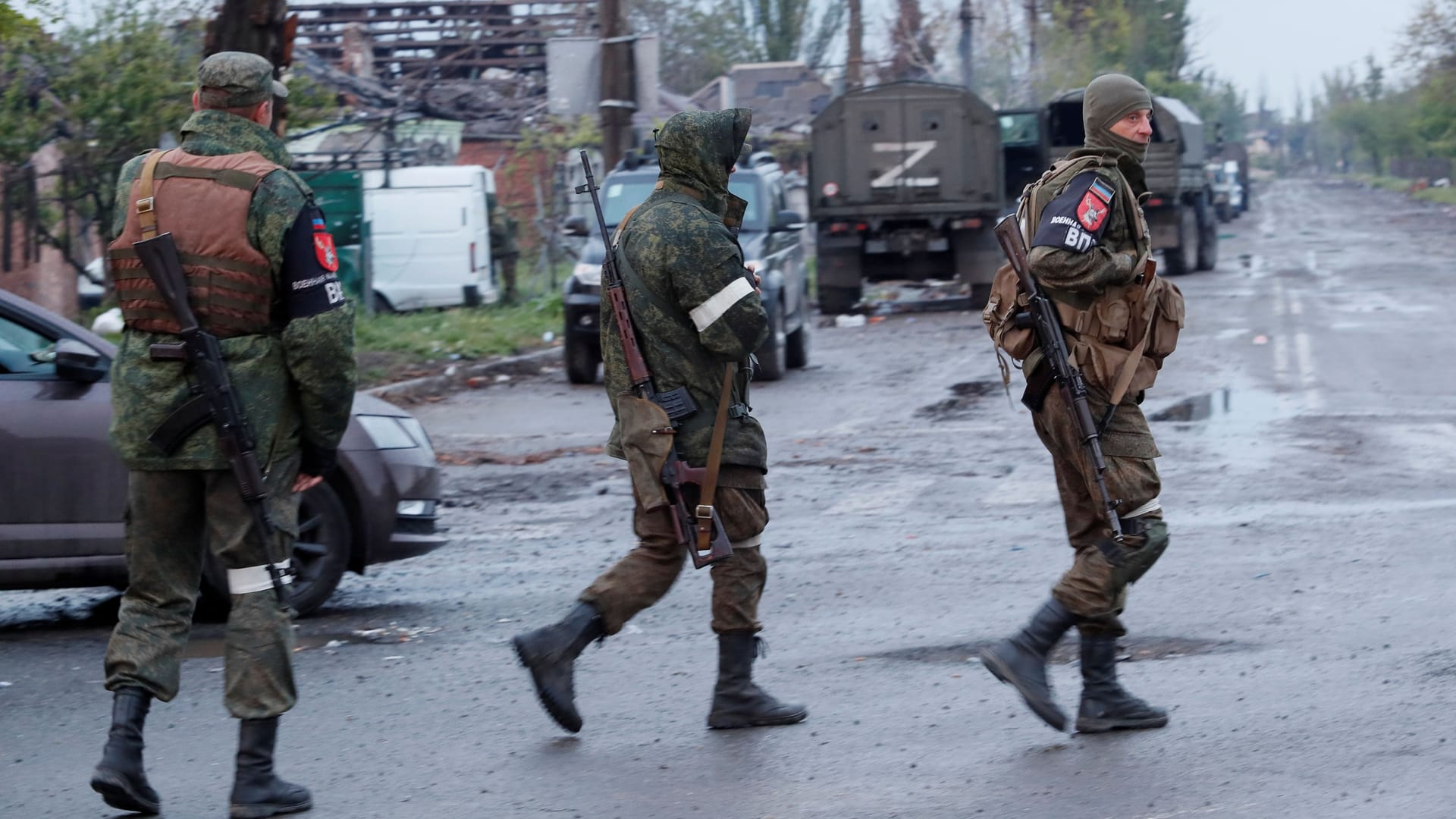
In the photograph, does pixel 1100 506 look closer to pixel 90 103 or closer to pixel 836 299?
pixel 90 103

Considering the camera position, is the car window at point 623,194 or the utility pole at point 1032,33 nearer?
the car window at point 623,194

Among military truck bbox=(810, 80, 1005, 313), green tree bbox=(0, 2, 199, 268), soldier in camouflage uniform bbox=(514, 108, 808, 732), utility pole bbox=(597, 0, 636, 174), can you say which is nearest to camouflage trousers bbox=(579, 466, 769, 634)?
soldier in camouflage uniform bbox=(514, 108, 808, 732)

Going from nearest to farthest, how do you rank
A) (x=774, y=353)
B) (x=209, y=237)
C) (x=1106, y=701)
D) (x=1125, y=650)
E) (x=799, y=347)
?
(x=209, y=237)
(x=1106, y=701)
(x=1125, y=650)
(x=774, y=353)
(x=799, y=347)

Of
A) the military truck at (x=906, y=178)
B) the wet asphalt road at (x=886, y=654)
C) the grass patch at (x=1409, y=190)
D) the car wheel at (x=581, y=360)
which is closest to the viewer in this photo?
the wet asphalt road at (x=886, y=654)

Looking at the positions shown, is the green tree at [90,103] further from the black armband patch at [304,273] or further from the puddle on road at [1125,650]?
the black armband patch at [304,273]

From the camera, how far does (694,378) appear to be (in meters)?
4.74

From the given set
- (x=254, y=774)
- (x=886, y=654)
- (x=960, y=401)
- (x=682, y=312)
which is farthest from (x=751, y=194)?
(x=254, y=774)

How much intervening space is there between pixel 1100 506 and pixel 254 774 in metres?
2.20

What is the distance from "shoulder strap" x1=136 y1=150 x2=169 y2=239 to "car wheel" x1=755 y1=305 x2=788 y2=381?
10.4m

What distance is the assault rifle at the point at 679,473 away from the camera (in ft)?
15.3

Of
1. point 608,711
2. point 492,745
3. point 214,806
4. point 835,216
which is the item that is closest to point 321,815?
point 214,806

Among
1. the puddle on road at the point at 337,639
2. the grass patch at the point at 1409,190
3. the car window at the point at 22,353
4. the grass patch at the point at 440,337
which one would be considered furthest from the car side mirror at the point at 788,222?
the grass patch at the point at 1409,190

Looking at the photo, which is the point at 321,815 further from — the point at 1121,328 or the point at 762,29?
the point at 762,29

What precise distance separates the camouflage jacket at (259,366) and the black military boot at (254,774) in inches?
25.1
